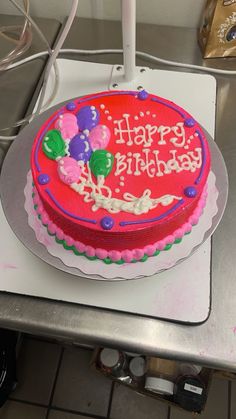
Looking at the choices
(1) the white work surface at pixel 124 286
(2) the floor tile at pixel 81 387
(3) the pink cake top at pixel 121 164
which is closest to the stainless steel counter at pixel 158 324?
(1) the white work surface at pixel 124 286

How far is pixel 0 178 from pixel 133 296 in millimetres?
261

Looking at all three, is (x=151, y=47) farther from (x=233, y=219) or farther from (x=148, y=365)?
(x=148, y=365)

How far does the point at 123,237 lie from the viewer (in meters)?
0.48

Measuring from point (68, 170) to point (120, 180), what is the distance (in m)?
0.07

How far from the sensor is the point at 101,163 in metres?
0.50

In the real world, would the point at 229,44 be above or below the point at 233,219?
above

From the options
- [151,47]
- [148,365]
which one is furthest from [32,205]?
[148,365]

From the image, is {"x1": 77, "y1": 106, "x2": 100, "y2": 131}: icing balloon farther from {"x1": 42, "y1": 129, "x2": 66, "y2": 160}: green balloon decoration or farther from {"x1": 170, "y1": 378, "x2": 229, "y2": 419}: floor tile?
{"x1": 170, "y1": 378, "x2": 229, "y2": 419}: floor tile

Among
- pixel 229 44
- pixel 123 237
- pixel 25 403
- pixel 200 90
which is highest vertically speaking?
pixel 229 44

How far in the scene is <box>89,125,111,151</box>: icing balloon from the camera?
528mm

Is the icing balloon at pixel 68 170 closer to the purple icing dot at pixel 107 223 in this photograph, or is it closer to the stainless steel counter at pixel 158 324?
the purple icing dot at pixel 107 223

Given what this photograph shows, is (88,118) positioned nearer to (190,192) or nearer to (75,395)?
(190,192)

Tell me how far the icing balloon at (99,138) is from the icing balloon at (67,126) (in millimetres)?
26

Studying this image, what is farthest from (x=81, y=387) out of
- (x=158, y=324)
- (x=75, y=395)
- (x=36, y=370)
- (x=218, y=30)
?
(x=218, y=30)
